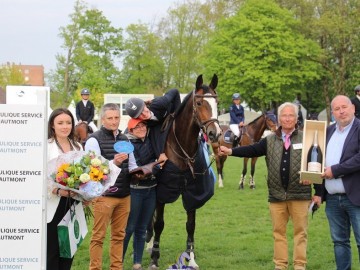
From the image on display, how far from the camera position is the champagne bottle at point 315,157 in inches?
232

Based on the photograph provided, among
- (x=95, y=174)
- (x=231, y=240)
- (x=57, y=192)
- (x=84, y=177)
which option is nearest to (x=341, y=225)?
(x=95, y=174)

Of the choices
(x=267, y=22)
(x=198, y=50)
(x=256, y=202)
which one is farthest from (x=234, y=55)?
(x=256, y=202)

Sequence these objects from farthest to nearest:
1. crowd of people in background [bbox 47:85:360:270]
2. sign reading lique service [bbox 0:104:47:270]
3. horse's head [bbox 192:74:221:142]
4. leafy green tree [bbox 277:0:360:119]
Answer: leafy green tree [bbox 277:0:360:119] < horse's head [bbox 192:74:221:142] < crowd of people in background [bbox 47:85:360:270] < sign reading lique service [bbox 0:104:47:270]

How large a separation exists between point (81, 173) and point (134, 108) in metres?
2.02

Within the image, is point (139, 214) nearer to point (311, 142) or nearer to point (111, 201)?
point (111, 201)

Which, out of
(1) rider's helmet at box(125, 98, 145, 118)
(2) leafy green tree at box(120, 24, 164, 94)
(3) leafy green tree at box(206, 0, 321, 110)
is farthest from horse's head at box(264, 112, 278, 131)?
(2) leafy green tree at box(120, 24, 164, 94)

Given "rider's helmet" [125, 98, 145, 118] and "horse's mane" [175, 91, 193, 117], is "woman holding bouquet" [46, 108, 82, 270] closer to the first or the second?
"rider's helmet" [125, 98, 145, 118]

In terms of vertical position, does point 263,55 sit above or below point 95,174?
above

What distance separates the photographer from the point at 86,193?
4988mm

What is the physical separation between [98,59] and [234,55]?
39.8 ft

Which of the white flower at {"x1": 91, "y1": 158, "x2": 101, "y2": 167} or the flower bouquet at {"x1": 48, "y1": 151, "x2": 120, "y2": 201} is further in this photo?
the white flower at {"x1": 91, "y1": 158, "x2": 101, "y2": 167}

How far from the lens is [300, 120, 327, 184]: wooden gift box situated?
5.95 metres

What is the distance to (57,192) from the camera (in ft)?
16.6

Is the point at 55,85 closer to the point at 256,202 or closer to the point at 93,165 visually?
the point at 256,202
